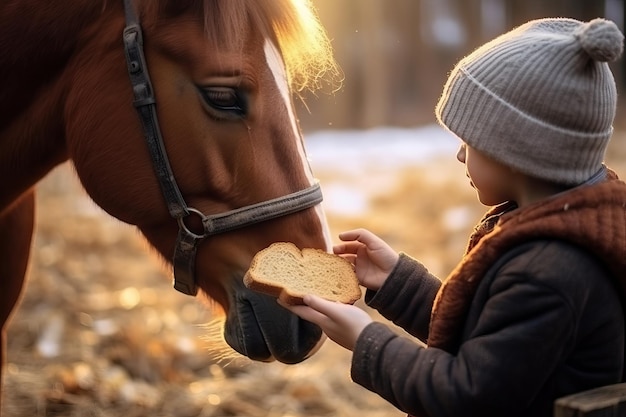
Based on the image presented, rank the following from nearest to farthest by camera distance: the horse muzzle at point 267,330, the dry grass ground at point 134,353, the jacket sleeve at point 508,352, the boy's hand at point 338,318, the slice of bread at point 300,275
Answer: the jacket sleeve at point 508,352, the boy's hand at point 338,318, the slice of bread at point 300,275, the horse muzzle at point 267,330, the dry grass ground at point 134,353

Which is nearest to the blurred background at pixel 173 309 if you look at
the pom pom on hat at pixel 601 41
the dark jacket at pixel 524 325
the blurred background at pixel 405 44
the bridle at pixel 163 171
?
the bridle at pixel 163 171

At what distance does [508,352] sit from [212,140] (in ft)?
3.01

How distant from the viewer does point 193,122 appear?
1876 millimetres

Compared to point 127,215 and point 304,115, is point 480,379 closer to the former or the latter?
point 127,215

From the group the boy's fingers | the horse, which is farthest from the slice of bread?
the horse

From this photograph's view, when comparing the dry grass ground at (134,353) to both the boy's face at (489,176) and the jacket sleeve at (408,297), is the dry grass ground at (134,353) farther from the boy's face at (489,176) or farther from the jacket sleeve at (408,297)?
the boy's face at (489,176)

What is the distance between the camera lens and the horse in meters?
1.85

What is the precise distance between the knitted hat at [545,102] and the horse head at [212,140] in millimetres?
590

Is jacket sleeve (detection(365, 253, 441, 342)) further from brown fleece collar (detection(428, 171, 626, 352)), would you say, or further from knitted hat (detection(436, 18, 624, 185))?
knitted hat (detection(436, 18, 624, 185))

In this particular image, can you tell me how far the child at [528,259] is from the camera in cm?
123

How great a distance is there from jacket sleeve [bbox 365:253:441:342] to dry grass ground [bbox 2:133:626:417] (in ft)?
1.84

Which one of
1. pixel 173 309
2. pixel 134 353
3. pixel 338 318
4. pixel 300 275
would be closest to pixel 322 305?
pixel 338 318

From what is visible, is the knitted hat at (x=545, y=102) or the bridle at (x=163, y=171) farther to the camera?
the bridle at (x=163, y=171)

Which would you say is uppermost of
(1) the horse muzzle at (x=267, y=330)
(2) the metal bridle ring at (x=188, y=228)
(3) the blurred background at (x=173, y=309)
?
(2) the metal bridle ring at (x=188, y=228)
